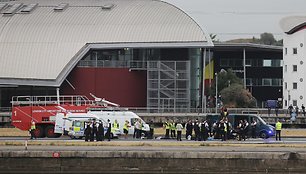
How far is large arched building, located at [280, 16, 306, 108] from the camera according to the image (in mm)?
117188

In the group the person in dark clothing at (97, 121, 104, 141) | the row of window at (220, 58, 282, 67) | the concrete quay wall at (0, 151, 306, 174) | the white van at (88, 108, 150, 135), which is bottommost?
the concrete quay wall at (0, 151, 306, 174)

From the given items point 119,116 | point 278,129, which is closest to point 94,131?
point 119,116

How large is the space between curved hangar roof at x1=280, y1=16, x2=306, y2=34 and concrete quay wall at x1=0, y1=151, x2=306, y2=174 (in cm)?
7699

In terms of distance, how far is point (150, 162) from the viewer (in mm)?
41688

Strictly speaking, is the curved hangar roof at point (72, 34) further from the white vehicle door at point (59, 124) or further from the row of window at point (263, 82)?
the white vehicle door at point (59, 124)

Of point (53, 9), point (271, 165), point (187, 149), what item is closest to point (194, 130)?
→ point (187, 149)

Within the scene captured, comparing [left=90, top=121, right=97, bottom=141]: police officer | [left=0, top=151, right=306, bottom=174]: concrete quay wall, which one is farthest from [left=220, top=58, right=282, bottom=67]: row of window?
[left=0, top=151, right=306, bottom=174]: concrete quay wall

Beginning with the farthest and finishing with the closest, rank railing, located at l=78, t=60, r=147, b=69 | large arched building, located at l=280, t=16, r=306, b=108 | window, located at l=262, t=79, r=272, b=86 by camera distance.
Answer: window, located at l=262, t=79, r=272, b=86, large arched building, located at l=280, t=16, r=306, b=108, railing, located at l=78, t=60, r=147, b=69

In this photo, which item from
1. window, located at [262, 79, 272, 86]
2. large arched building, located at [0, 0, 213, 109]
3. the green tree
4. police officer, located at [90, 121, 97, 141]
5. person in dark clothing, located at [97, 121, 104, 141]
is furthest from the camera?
window, located at [262, 79, 272, 86]

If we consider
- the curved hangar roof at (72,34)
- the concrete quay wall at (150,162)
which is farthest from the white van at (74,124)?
the curved hangar roof at (72,34)

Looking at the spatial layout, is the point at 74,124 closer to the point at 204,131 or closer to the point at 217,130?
the point at 204,131

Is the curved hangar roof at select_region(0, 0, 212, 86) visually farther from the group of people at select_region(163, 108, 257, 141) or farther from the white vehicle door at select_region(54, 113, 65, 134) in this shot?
the group of people at select_region(163, 108, 257, 141)

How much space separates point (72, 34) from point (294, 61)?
34404 mm

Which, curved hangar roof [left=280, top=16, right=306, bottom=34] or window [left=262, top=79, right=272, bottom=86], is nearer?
curved hangar roof [left=280, top=16, right=306, bottom=34]
